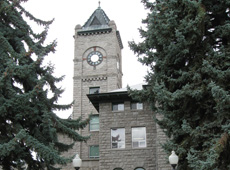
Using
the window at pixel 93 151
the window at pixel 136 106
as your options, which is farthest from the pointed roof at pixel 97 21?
the window at pixel 136 106

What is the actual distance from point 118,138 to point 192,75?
14.5 m

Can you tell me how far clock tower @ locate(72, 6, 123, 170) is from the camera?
40.2 m

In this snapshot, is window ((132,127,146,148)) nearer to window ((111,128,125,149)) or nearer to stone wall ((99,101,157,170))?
stone wall ((99,101,157,170))

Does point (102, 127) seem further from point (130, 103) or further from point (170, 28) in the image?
point (170, 28)

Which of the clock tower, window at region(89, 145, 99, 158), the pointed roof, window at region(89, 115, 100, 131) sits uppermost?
the pointed roof

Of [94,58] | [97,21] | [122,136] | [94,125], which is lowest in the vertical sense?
[122,136]

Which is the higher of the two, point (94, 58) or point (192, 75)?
point (94, 58)

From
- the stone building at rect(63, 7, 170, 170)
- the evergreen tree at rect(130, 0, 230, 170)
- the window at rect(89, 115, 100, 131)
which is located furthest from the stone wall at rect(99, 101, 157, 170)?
the evergreen tree at rect(130, 0, 230, 170)

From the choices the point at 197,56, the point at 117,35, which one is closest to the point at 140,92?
the point at 197,56

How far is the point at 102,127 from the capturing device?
26.9 metres

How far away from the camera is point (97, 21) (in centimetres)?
4584

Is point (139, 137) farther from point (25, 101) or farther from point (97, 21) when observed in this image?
point (97, 21)

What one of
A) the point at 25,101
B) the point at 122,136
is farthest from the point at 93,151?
the point at 25,101

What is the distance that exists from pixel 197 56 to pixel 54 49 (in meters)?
6.35
